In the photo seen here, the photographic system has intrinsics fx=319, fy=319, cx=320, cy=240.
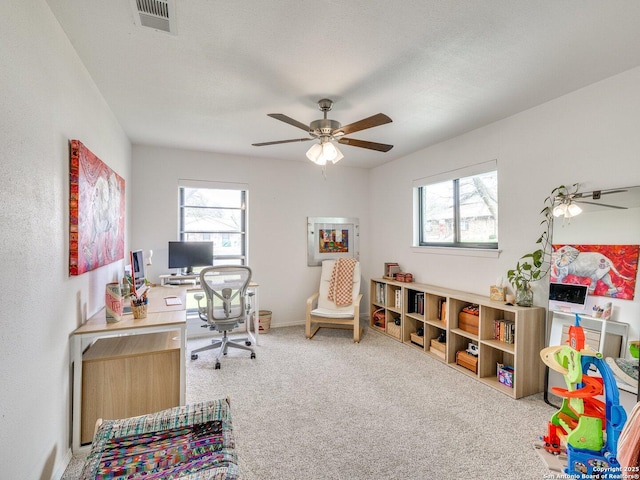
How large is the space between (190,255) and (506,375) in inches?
148

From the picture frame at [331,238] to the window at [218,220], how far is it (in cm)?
104

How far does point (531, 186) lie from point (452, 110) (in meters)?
1.01

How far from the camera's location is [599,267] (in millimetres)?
2420

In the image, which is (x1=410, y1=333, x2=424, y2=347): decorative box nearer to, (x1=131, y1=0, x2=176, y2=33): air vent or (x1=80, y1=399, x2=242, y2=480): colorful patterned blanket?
(x1=80, y1=399, x2=242, y2=480): colorful patterned blanket

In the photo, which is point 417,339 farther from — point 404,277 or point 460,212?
point 460,212

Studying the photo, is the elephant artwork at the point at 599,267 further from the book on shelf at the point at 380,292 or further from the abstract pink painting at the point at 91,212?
the abstract pink painting at the point at 91,212

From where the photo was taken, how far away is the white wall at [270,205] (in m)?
4.19

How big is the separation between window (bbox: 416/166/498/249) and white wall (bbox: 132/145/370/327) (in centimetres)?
126

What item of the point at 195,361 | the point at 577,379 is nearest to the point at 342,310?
the point at 195,361

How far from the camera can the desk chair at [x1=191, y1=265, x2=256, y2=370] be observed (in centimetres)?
349

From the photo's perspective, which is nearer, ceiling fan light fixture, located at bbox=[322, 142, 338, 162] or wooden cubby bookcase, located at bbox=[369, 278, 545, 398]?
ceiling fan light fixture, located at bbox=[322, 142, 338, 162]

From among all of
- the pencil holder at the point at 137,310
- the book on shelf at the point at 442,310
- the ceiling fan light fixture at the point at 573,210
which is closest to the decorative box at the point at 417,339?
the book on shelf at the point at 442,310

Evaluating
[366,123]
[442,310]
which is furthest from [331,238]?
[366,123]

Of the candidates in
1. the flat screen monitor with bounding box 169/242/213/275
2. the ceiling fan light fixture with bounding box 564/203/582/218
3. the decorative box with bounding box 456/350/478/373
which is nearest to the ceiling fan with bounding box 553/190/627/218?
the ceiling fan light fixture with bounding box 564/203/582/218
